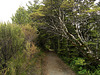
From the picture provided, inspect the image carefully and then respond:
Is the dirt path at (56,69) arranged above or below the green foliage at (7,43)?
below

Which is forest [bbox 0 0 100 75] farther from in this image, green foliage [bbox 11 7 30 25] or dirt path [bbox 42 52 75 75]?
dirt path [bbox 42 52 75 75]

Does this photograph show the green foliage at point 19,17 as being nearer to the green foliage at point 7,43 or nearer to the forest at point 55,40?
the forest at point 55,40

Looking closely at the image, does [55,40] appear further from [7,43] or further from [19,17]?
[7,43]

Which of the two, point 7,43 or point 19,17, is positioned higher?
point 19,17

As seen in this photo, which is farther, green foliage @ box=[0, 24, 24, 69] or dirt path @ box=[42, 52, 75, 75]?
dirt path @ box=[42, 52, 75, 75]

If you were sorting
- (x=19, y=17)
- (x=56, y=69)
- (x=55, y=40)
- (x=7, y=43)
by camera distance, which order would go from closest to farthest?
(x=7, y=43)
(x=56, y=69)
(x=19, y=17)
(x=55, y=40)

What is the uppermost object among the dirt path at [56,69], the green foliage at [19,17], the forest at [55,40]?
the green foliage at [19,17]

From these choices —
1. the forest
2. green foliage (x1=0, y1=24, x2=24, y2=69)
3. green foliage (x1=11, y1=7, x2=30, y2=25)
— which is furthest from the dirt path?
green foliage (x1=11, y1=7, x2=30, y2=25)

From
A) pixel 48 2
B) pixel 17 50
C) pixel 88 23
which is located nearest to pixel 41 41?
pixel 48 2

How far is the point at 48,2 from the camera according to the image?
9078mm

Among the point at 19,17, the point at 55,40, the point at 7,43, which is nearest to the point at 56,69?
the point at 7,43

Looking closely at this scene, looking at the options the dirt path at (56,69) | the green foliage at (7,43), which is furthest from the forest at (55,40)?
the dirt path at (56,69)

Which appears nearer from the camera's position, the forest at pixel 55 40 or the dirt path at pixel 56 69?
the forest at pixel 55 40

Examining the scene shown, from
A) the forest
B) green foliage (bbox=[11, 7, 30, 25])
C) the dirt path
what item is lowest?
the dirt path
